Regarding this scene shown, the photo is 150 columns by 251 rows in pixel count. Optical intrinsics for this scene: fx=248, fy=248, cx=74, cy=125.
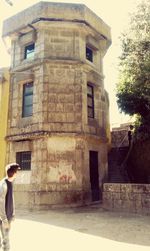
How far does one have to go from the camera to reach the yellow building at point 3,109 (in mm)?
13445

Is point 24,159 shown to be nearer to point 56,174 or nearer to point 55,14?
point 56,174

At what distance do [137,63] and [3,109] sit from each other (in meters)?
7.61

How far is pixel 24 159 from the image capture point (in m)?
12.9

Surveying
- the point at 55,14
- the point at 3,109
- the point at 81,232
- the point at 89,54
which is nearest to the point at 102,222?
the point at 81,232

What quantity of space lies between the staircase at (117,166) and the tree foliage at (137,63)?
3082 mm

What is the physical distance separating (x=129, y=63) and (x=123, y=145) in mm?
6064

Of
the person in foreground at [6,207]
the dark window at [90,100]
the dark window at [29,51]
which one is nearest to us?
the person in foreground at [6,207]

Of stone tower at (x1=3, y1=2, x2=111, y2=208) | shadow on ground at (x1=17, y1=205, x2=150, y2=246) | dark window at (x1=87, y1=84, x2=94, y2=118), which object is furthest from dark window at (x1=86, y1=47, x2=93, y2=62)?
shadow on ground at (x1=17, y1=205, x2=150, y2=246)

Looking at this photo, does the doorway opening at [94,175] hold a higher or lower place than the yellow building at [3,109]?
lower

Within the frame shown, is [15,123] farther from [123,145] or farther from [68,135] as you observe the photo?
[123,145]

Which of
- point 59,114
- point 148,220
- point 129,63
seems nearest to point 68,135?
point 59,114

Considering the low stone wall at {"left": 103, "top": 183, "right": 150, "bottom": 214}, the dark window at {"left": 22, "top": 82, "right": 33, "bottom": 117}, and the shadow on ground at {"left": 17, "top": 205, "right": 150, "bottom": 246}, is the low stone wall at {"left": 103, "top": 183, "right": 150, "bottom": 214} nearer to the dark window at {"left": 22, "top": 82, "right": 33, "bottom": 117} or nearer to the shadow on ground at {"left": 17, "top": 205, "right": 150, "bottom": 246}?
the shadow on ground at {"left": 17, "top": 205, "right": 150, "bottom": 246}

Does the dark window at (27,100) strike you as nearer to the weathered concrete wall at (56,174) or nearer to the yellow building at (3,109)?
the yellow building at (3,109)

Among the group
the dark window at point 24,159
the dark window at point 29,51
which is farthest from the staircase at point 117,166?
the dark window at point 29,51
